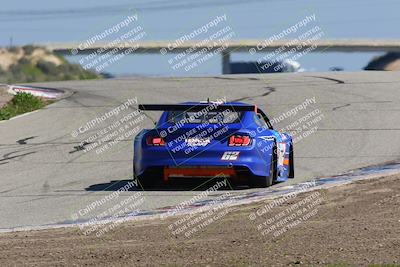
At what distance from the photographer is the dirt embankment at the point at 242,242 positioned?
808 centimetres

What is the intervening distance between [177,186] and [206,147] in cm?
99

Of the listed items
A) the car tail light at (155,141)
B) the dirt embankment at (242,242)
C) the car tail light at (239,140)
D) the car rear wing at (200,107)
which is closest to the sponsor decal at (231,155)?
the car tail light at (239,140)

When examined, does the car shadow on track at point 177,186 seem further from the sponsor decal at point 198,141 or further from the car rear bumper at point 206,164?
the sponsor decal at point 198,141

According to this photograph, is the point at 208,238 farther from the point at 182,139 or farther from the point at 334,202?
the point at 182,139

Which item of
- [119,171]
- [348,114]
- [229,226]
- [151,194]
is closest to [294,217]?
[229,226]

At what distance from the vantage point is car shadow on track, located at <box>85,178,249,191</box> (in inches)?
537

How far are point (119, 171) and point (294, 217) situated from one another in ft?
19.5

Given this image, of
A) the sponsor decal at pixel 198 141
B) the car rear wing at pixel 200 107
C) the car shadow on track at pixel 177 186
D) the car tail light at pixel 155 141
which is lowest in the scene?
the car shadow on track at pixel 177 186

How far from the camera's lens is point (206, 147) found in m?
13.2

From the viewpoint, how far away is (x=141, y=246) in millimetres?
8930

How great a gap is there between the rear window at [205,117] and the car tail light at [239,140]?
334 mm

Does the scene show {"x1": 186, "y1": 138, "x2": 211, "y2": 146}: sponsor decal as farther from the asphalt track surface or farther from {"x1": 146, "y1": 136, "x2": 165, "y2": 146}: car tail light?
the asphalt track surface

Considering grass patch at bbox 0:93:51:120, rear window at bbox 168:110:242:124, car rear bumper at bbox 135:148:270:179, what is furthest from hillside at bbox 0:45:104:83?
car rear bumper at bbox 135:148:270:179

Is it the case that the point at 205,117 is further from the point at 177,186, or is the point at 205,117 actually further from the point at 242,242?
the point at 242,242
